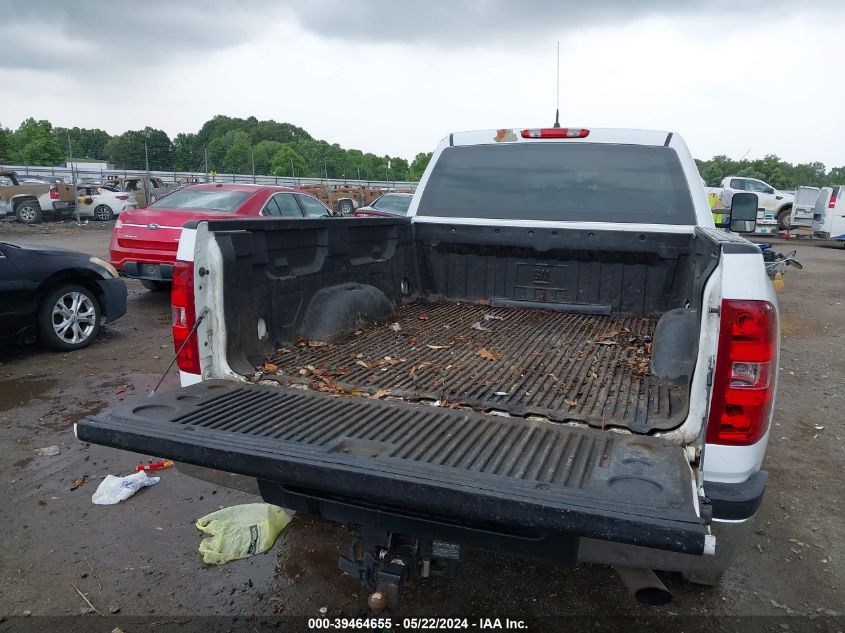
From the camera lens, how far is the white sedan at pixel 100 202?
70.4 feet

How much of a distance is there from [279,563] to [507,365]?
5.23 feet

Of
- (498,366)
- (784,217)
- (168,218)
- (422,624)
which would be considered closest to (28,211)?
(168,218)

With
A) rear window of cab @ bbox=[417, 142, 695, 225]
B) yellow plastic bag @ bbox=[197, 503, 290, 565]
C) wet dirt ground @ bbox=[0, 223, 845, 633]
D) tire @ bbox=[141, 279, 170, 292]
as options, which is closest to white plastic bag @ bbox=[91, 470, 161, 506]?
wet dirt ground @ bbox=[0, 223, 845, 633]

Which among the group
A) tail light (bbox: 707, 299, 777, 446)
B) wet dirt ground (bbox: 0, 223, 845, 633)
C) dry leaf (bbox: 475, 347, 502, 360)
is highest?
tail light (bbox: 707, 299, 777, 446)

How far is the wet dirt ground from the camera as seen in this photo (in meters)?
2.86

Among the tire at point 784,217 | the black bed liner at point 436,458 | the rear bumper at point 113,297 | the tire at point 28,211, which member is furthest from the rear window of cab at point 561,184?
the tire at point 784,217

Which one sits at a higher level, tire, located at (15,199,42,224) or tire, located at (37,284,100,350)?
tire, located at (15,199,42,224)

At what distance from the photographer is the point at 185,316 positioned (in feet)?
9.19

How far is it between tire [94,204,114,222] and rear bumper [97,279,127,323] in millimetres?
16849

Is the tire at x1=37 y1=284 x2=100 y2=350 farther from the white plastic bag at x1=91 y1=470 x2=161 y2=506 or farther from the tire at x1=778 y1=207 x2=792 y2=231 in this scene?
the tire at x1=778 y1=207 x2=792 y2=231

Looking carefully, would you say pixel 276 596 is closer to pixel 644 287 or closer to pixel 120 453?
pixel 120 453

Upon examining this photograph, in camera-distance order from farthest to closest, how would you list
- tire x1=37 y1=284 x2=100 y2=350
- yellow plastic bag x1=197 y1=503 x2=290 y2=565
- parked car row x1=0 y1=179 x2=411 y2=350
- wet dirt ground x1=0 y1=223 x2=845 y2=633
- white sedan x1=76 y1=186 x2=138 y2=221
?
white sedan x1=76 y1=186 x2=138 y2=221 → tire x1=37 y1=284 x2=100 y2=350 → parked car row x1=0 y1=179 x2=411 y2=350 → yellow plastic bag x1=197 y1=503 x2=290 y2=565 → wet dirt ground x1=0 y1=223 x2=845 y2=633

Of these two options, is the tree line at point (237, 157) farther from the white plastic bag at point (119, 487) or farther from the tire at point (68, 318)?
the white plastic bag at point (119, 487)

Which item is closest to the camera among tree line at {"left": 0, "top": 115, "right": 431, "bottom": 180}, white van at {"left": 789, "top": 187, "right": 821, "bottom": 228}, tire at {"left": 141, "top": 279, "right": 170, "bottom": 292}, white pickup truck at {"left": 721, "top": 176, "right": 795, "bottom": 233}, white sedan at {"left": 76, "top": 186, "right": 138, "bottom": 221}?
tire at {"left": 141, "top": 279, "right": 170, "bottom": 292}
